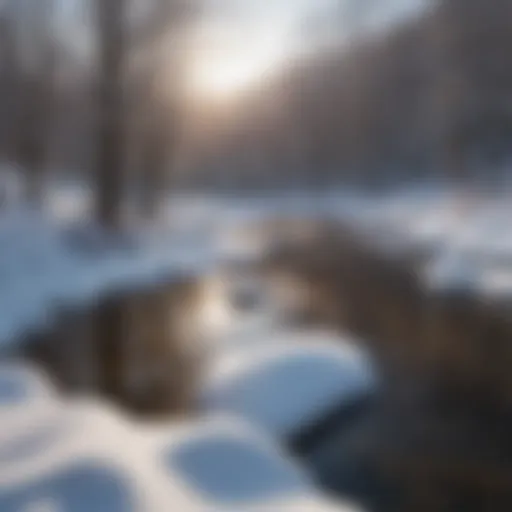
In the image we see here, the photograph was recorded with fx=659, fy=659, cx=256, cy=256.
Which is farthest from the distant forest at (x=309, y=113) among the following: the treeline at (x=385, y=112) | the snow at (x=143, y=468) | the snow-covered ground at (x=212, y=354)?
the snow at (x=143, y=468)

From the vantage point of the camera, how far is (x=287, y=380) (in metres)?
1.77

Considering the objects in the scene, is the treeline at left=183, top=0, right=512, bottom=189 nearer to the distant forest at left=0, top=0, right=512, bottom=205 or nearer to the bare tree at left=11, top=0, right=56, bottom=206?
the distant forest at left=0, top=0, right=512, bottom=205

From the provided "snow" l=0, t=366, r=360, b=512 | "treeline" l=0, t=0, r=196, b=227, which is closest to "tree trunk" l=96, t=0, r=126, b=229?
"treeline" l=0, t=0, r=196, b=227

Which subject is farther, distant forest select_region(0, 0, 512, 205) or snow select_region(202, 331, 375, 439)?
distant forest select_region(0, 0, 512, 205)

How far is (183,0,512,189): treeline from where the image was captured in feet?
6.42

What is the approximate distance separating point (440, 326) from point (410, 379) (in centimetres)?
41

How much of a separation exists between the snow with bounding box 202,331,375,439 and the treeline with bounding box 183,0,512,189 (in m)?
0.53

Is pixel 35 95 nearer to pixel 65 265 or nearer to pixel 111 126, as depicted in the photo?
pixel 111 126

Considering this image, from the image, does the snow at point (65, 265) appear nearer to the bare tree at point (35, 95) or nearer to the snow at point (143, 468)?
the bare tree at point (35, 95)

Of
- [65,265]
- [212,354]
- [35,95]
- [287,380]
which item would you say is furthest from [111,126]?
[287,380]

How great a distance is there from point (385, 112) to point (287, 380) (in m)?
0.91

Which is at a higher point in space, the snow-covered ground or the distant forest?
the distant forest

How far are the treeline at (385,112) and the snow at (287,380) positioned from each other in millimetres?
526

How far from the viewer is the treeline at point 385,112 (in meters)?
1.96
